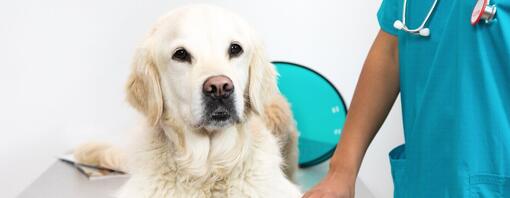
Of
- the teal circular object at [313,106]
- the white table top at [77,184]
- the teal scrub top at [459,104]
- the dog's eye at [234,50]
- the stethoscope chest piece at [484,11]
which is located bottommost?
the white table top at [77,184]

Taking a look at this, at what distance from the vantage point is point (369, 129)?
98cm

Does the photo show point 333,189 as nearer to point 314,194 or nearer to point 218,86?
point 314,194

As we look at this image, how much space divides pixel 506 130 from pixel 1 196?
5.32 ft

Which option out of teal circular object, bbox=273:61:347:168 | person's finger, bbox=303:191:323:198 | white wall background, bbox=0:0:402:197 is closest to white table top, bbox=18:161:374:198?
teal circular object, bbox=273:61:347:168

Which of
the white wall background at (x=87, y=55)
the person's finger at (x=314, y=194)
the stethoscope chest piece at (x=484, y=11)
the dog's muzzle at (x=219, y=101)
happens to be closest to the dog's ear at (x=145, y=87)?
the dog's muzzle at (x=219, y=101)

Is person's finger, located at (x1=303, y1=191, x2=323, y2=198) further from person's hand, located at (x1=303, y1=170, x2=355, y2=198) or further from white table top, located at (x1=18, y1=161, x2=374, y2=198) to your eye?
white table top, located at (x1=18, y1=161, x2=374, y2=198)

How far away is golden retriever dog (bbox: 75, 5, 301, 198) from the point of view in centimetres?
92

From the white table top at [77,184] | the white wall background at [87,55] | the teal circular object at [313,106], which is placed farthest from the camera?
the white wall background at [87,55]

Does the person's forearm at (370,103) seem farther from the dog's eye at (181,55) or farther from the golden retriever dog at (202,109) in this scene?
the dog's eye at (181,55)

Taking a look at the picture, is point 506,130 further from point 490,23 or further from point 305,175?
point 305,175

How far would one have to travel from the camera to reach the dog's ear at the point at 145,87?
96cm

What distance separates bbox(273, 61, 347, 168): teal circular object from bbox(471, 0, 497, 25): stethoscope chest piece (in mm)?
845

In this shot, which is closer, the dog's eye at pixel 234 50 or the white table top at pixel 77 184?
the dog's eye at pixel 234 50

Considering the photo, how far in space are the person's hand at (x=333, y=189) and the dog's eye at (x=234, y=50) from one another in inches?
10.9
